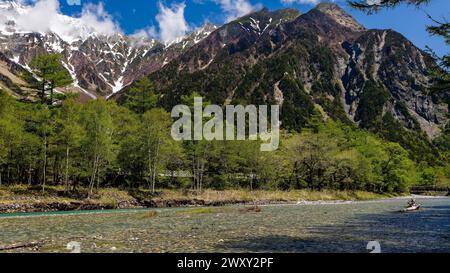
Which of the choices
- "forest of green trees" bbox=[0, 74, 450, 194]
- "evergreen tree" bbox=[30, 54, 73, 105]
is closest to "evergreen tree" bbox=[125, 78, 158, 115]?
"forest of green trees" bbox=[0, 74, 450, 194]

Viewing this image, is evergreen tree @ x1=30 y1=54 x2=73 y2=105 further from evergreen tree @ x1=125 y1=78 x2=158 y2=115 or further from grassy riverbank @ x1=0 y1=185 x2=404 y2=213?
evergreen tree @ x1=125 y1=78 x2=158 y2=115

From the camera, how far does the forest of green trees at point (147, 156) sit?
55781 millimetres

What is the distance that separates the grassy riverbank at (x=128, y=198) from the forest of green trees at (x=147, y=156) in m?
2.39

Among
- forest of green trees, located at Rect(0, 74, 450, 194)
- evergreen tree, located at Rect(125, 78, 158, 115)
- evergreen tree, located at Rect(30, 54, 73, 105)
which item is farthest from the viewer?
evergreen tree, located at Rect(125, 78, 158, 115)

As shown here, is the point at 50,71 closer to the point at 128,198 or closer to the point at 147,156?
the point at 147,156

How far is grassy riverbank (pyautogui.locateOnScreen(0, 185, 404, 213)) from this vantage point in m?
46.2

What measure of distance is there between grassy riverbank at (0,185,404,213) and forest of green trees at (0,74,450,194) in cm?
239

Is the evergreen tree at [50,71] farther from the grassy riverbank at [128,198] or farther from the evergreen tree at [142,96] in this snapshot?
the evergreen tree at [142,96]

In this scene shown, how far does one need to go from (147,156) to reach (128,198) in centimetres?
1061

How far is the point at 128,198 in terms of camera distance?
188ft

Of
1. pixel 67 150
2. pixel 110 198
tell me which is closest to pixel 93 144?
pixel 67 150

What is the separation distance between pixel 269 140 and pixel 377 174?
29.1 m

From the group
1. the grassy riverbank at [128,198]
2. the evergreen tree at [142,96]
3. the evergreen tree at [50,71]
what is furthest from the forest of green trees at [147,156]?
the evergreen tree at [50,71]

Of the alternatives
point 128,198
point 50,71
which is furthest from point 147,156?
point 50,71
